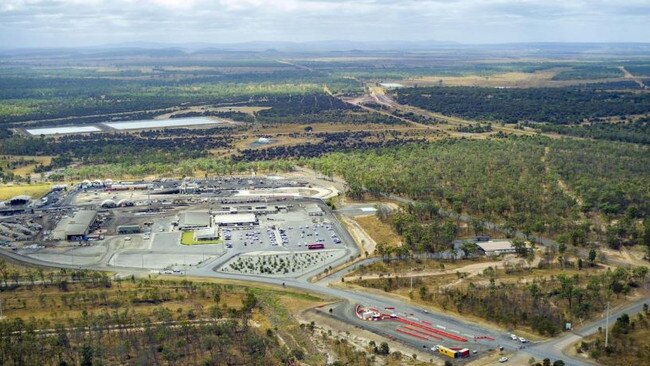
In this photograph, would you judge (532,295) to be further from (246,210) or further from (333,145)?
(333,145)

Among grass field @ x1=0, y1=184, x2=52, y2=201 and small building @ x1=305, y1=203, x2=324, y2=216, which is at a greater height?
grass field @ x1=0, y1=184, x2=52, y2=201

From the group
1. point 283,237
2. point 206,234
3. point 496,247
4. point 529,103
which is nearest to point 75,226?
point 206,234

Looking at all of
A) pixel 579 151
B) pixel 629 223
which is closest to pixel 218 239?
pixel 629 223

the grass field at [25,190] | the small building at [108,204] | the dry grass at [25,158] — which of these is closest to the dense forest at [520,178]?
the small building at [108,204]

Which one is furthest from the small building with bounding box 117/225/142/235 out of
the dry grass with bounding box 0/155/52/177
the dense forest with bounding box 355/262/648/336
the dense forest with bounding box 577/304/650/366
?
the dense forest with bounding box 577/304/650/366

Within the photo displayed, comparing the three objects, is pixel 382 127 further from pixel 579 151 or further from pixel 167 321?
pixel 167 321

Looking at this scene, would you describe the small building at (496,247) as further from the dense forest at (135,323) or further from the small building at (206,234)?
the small building at (206,234)

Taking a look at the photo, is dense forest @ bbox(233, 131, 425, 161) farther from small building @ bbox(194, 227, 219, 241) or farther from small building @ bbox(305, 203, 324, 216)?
small building @ bbox(194, 227, 219, 241)
